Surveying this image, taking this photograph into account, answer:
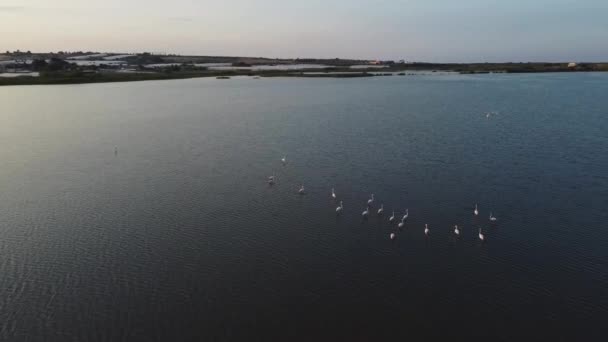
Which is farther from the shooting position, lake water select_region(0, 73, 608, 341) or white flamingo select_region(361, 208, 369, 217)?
white flamingo select_region(361, 208, 369, 217)

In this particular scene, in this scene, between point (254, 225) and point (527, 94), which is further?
point (527, 94)

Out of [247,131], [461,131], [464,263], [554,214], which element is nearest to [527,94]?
[461,131]

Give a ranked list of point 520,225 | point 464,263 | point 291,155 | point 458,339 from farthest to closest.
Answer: point 291,155 < point 520,225 < point 464,263 < point 458,339

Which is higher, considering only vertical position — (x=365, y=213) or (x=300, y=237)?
(x=365, y=213)

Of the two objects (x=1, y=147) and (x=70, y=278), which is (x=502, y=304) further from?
(x=1, y=147)

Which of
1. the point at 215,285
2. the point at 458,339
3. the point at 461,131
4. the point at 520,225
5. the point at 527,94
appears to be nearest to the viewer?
the point at 458,339

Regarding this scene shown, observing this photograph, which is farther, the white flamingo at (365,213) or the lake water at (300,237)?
the white flamingo at (365,213)

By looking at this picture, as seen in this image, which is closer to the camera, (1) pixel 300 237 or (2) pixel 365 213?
(1) pixel 300 237
